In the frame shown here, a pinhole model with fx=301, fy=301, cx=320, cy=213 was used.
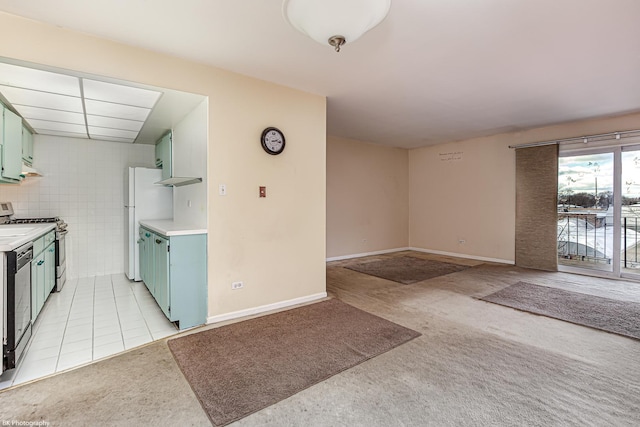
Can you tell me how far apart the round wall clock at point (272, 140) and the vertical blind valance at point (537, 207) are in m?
4.63

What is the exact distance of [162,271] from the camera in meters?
3.00

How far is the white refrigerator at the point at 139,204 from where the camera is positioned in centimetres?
442

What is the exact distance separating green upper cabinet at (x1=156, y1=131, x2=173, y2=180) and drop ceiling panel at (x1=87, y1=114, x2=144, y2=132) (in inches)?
14.2

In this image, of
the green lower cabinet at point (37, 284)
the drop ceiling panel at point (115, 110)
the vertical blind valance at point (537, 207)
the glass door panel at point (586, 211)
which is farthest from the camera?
the vertical blind valance at point (537, 207)

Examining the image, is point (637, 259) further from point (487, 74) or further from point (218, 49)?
point (218, 49)

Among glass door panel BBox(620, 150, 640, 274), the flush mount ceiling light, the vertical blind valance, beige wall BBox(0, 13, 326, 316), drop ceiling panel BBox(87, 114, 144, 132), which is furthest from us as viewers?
the vertical blind valance

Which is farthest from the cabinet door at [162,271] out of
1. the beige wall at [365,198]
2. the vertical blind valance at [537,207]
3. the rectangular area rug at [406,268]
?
the vertical blind valance at [537,207]

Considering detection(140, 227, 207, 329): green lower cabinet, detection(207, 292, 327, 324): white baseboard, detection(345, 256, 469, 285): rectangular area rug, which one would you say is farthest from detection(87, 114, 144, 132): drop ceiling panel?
detection(345, 256, 469, 285): rectangular area rug

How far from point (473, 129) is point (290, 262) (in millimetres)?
4288

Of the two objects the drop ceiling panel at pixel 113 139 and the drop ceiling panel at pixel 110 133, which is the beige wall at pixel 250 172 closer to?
the drop ceiling panel at pixel 110 133

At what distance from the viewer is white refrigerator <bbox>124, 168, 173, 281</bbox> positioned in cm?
442

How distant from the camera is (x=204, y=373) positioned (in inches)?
81.4

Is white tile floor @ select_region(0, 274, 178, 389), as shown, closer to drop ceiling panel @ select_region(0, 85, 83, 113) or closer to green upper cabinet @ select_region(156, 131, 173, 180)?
green upper cabinet @ select_region(156, 131, 173, 180)

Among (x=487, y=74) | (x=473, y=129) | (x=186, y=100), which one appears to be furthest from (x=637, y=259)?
(x=186, y=100)
